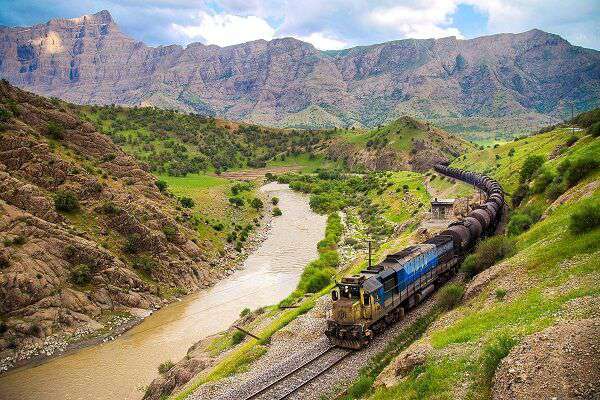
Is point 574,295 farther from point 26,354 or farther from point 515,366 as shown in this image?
point 26,354

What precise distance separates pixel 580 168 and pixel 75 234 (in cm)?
5208

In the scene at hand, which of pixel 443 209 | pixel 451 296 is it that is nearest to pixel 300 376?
pixel 451 296

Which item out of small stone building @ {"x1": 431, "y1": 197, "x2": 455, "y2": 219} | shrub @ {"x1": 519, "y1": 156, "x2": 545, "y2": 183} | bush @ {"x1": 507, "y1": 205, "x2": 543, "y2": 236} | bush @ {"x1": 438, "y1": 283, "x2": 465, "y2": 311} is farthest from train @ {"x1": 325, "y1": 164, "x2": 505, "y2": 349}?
shrub @ {"x1": 519, "y1": 156, "x2": 545, "y2": 183}

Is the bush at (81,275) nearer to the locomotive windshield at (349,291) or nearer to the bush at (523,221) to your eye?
the locomotive windshield at (349,291)

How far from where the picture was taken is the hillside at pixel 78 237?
47094mm

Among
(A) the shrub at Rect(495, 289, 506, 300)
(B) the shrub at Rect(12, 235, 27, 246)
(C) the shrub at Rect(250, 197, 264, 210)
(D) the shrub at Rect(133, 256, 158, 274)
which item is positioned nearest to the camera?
(A) the shrub at Rect(495, 289, 506, 300)

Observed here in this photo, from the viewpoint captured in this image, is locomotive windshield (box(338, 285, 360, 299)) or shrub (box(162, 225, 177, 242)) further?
shrub (box(162, 225, 177, 242))

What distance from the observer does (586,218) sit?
25266 millimetres

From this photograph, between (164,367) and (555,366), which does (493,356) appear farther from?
(164,367)

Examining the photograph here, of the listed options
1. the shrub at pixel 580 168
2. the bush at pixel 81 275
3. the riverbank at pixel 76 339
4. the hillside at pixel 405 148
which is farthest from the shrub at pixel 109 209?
the hillside at pixel 405 148

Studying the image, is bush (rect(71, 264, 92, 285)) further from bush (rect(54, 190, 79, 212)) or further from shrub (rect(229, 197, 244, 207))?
shrub (rect(229, 197, 244, 207))

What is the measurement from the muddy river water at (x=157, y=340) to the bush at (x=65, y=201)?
1769 cm

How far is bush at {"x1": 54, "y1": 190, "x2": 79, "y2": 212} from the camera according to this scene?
58688 millimetres

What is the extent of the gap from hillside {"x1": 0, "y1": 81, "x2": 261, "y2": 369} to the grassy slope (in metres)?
36.9
